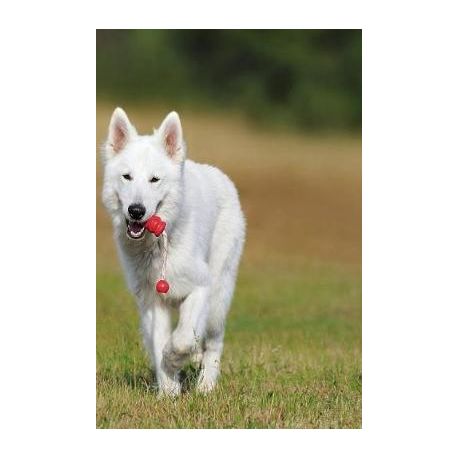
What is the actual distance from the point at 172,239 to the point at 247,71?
24.2 m

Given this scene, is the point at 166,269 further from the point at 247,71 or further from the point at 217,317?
the point at 247,71

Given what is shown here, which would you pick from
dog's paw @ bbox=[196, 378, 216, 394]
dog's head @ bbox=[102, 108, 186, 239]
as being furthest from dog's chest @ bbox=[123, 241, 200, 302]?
dog's paw @ bbox=[196, 378, 216, 394]

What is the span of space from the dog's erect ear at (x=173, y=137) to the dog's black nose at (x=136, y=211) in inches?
23.7

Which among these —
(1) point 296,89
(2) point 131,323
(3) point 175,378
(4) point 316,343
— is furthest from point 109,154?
(1) point 296,89

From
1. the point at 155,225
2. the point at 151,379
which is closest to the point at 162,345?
the point at 151,379

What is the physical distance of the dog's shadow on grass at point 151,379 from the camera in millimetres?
8320

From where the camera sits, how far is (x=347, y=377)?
28.8 ft

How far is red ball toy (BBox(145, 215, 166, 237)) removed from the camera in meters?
7.55

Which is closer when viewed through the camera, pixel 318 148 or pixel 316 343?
pixel 316 343

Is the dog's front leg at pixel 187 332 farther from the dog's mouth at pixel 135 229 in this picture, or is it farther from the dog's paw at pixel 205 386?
the dog's mouth at pixel 135 229

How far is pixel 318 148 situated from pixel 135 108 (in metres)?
6.20

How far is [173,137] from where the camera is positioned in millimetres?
7652

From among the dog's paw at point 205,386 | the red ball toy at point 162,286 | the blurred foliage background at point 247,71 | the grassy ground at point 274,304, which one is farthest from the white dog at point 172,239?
the blurred foliage background at point 247,71
